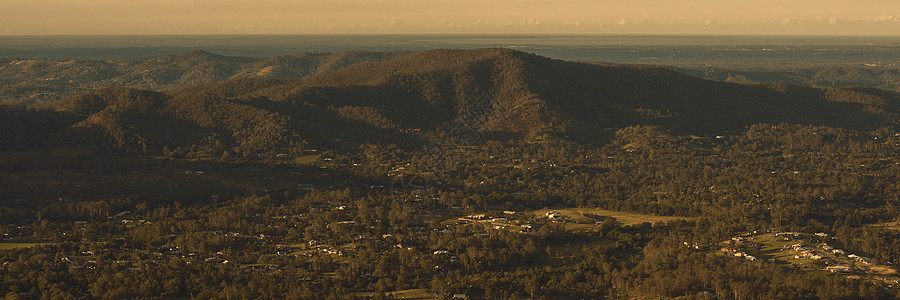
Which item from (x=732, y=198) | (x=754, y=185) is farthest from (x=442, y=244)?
(x=754, y=185)

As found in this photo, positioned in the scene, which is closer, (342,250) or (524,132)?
(342,250)

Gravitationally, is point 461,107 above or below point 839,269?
above

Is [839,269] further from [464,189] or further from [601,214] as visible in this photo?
[464,189]

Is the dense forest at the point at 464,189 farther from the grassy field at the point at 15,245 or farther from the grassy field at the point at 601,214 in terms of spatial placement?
the grassy field at the point at 15,245

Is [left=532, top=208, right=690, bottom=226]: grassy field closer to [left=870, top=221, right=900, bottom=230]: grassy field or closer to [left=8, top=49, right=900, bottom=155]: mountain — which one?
[left=870, top=221, right=900, bottom=230]: grassy field

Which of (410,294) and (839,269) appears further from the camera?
(839,269)

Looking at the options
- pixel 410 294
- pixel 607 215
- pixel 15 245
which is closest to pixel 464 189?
pixel 607 215

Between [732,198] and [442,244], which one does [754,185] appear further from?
[442,244]
